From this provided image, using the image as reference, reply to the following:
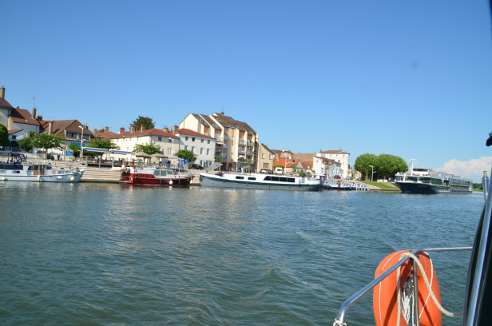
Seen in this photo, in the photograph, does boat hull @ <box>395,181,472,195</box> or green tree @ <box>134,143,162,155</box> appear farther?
boat hull @ <box>395,181,472,195</box>

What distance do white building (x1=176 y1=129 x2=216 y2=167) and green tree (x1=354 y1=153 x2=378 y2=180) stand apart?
5505 centimetres

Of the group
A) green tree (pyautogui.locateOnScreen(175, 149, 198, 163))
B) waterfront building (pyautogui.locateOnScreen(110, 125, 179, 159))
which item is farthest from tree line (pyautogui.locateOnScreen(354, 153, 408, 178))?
waterfront building (pyautogui.locateOnScreen(110, 125, 179, 159))

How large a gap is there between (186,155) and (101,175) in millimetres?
18567

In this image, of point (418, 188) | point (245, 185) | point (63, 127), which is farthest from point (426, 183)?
point (63, 127)

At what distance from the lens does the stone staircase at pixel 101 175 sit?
43.2m

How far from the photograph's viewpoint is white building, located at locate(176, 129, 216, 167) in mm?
65062

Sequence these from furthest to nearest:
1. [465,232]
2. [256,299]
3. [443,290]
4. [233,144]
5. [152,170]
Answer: [233,144], [152,170], [465,232], [443,290], [256,299]

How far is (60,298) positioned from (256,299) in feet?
15.0

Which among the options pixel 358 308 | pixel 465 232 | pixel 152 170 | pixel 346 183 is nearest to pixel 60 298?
pixel 358 308

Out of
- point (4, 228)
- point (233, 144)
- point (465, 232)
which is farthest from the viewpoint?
point (233, 144)

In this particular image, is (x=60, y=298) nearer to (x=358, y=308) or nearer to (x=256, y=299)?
(x=256, y=299)

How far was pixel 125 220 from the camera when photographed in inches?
706

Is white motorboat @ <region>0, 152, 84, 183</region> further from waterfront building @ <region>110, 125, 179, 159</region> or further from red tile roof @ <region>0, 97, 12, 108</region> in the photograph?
red tile roof @ <region>0, 97, 12, 108</region>

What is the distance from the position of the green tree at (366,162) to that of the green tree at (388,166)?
4.58 ft
